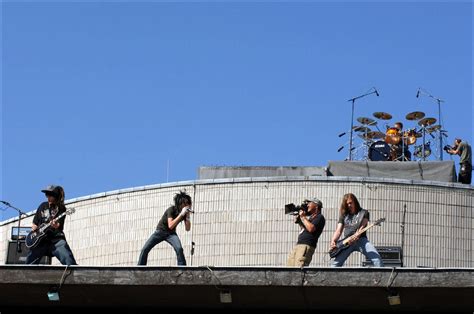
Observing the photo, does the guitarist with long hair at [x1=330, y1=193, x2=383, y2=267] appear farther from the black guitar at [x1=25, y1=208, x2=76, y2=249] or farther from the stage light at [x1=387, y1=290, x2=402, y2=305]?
the black guitar at [x1=25, y1=208, x2=76, y2=249]

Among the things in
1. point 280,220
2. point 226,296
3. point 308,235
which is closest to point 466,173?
point 280,220

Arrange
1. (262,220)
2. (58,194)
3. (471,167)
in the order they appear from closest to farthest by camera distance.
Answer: (58,194) < (262,220) < (471,167)

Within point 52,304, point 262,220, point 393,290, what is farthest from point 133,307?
point 262,220

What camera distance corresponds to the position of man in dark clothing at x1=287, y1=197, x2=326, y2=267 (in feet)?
58.5

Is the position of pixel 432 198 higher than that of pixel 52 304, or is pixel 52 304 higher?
pixel 432 198

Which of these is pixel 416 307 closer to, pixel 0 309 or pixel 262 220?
pixel 0 309

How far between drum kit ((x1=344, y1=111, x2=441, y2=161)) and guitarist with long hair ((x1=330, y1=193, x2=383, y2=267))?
17.2 meters

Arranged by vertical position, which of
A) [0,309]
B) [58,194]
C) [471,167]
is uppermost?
[471,167]

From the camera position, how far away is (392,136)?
3569cm

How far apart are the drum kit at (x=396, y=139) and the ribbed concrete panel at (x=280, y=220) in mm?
4179

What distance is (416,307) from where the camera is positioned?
15938mm

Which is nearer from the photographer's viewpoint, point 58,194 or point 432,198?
point 58,194

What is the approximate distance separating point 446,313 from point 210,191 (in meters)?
15.7

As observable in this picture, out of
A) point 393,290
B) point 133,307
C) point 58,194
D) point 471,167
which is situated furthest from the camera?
point 471,167
